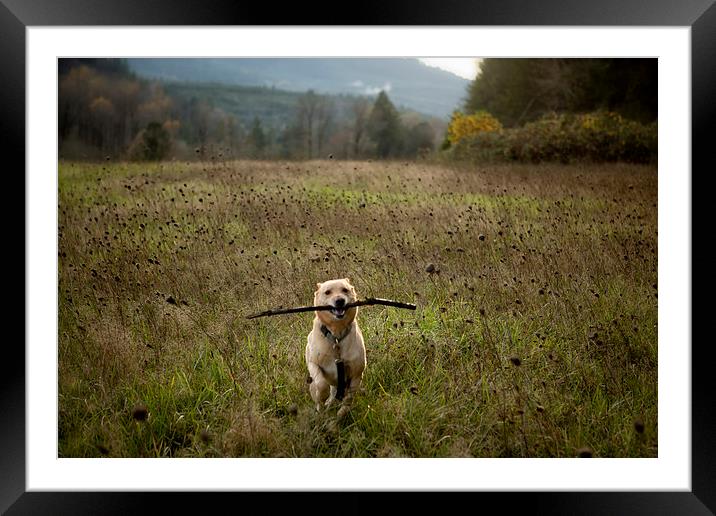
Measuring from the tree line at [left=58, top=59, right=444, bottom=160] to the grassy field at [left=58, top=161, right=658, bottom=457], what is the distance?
28.7 inches

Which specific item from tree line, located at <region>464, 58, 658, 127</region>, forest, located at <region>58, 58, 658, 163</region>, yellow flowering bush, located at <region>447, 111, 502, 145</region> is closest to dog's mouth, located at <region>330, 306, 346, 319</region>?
forest, located at <region>58, 58, 658, 163</region>

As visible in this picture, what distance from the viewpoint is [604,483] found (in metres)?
3.06

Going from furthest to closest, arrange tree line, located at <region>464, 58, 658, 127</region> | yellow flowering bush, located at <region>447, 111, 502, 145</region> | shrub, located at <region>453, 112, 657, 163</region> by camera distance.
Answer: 1. yellow flowering bush, located at <region>447, 111, 502, 145</region>
2. tree line, located at <region>464, 58, 658, 127</region>
3. shrub, located at <region>453, 112, 657, 163</region>

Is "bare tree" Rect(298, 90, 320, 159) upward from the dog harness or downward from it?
upward

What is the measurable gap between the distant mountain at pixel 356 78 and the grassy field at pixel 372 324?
7.80ft

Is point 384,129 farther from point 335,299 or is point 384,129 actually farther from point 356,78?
point 335,299

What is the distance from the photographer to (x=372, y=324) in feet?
14.6

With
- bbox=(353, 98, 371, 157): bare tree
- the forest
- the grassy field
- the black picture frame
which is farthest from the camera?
bbox=(353, 98, 371, 157): bare tree

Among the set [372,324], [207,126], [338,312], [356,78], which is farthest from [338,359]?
[356,78]

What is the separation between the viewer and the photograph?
340 centimetres

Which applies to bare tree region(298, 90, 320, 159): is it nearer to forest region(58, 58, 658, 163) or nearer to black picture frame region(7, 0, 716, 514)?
forest region(58, 58, 658, 163)

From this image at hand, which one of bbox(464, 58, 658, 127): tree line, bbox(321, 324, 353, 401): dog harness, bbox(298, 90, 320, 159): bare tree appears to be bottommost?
bbox(321, 324, 353, 401): dog harness

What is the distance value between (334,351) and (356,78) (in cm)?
760
